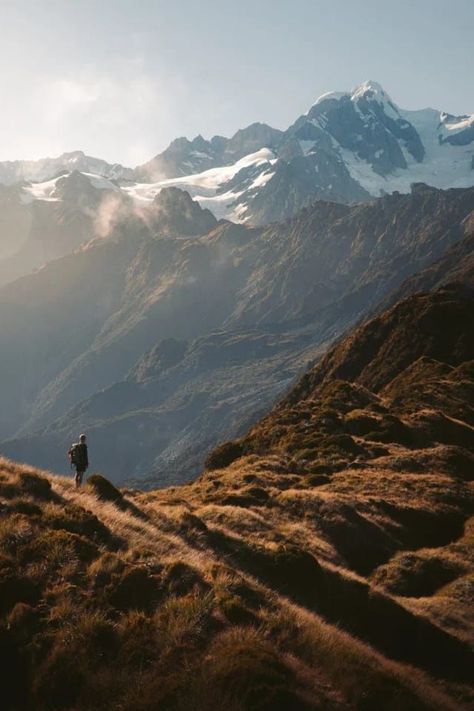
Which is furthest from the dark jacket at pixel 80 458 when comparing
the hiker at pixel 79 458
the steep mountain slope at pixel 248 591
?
the steep mountain slope at pixel 248 591

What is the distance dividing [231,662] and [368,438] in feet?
149

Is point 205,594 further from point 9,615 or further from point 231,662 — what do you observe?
point 9,615

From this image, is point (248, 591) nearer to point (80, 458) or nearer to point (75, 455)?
point (80, 458)

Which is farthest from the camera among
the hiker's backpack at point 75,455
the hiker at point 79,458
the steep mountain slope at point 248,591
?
the hiker's backpack at point 75,455

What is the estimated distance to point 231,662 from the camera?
13.2m

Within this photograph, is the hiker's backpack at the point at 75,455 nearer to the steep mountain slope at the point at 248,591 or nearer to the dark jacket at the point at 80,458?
the dark jacket at the point at 80,458

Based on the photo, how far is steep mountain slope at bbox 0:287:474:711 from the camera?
13.1m

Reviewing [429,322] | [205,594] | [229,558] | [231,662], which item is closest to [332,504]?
[229,558]

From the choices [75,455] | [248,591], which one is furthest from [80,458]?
[248,591]

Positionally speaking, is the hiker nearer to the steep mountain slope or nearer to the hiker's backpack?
the hiker's backpack

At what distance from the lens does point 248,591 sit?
57.8ft

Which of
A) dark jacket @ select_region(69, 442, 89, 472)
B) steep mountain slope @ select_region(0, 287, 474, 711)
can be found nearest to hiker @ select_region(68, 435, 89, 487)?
dark jacket @ select_region(69, 442, 89, 472)

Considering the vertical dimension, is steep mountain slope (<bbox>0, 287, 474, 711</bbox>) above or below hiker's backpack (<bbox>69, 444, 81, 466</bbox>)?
below

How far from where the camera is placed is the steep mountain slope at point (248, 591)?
1310cm
